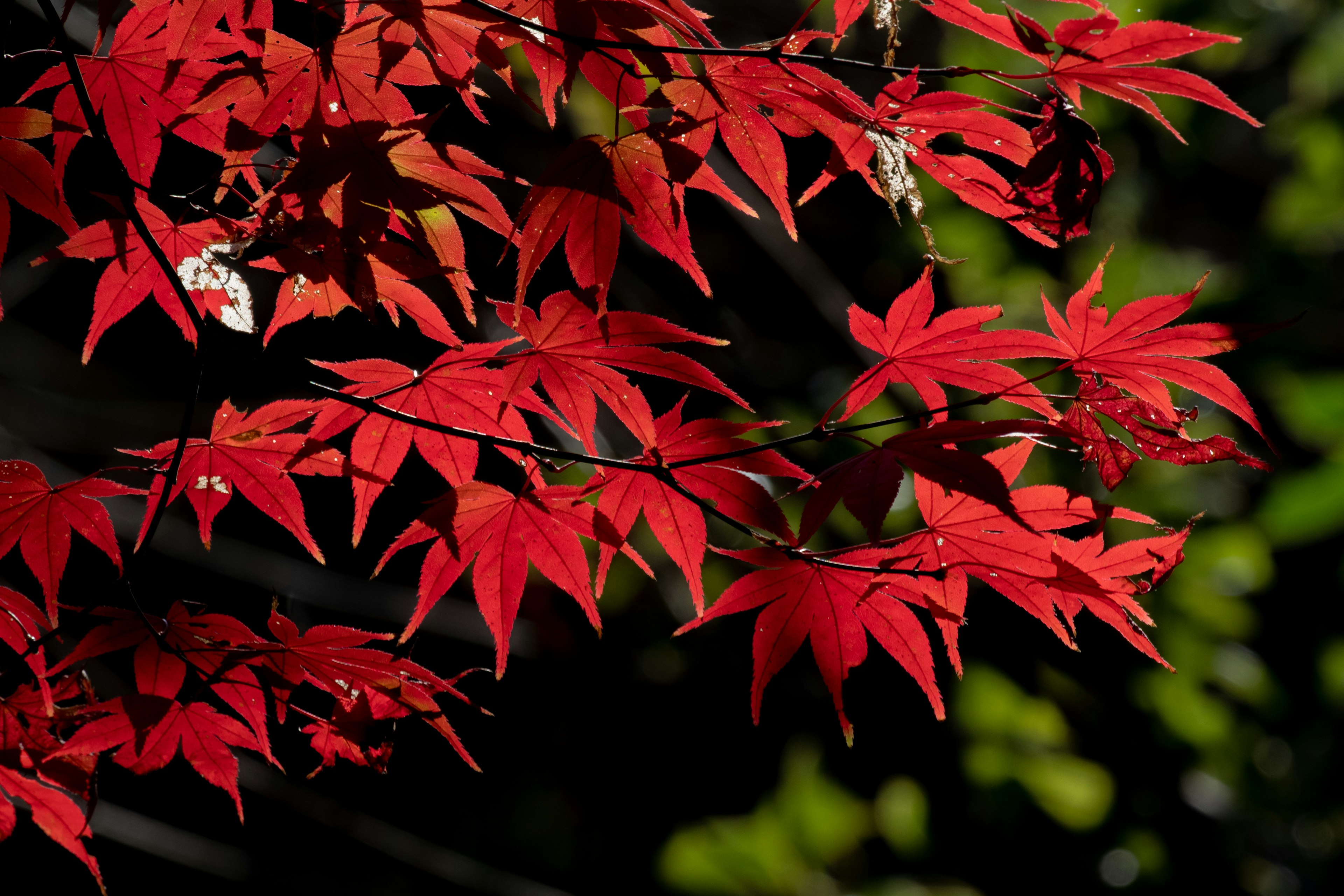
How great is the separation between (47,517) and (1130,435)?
1150 millimetres

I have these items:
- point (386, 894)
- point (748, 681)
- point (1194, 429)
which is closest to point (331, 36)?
point (748, 681)

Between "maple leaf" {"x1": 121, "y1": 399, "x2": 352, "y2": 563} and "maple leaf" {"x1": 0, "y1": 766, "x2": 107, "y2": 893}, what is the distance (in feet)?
1.09

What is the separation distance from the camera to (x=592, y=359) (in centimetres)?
84

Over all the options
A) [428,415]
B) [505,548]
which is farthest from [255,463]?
[505,548]

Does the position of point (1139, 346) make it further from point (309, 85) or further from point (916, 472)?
point (309, 85)

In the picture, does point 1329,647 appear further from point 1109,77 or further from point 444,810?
point 444,810

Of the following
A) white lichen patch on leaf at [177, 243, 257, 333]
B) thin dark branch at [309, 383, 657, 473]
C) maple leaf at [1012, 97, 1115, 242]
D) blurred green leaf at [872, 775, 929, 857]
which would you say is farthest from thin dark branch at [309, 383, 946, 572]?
blurred green leaf at [872, 775, 929, 857]

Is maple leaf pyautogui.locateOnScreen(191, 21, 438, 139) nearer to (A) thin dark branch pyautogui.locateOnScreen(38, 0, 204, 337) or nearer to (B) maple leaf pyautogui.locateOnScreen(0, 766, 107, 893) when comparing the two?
(A) thin dark branch pyautogui.locateOnScreen(38, 0, 204, 337)

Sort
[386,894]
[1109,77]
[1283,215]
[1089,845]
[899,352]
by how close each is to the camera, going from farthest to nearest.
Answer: [386,894]
[1283,215]
[1089,845]
[899,352]
[1109,77]

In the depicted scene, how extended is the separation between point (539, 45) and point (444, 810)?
4.13m

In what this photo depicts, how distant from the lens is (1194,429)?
340 centimetres

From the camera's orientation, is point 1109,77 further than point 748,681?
No

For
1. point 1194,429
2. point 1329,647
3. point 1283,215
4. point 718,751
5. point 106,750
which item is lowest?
point 718,751

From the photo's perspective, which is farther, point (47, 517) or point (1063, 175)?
point (47, 517)
